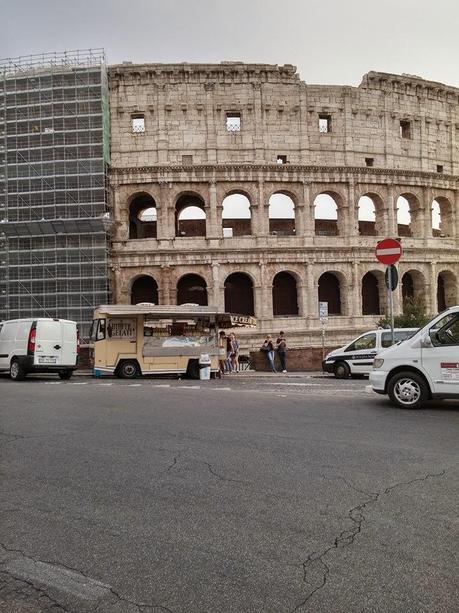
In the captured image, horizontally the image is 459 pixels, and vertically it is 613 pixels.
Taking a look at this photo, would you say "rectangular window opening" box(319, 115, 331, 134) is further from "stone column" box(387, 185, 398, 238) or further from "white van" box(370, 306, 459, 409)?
"white van" box(370, 306, 459, 409)

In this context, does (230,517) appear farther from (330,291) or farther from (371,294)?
(371,294)

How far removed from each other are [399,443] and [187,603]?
4378 millimetres

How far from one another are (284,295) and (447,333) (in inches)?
876

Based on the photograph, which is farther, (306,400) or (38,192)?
(38,192)

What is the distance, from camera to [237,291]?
3103 cm

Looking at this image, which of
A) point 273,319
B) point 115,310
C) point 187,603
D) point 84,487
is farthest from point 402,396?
point 273,319

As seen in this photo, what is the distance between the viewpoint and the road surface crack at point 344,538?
2.94 metres

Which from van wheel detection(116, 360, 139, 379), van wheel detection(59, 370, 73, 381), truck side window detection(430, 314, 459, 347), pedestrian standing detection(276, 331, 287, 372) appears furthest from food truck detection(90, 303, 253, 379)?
truck side window detection(430, 314, 459, 347)

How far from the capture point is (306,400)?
10695 mm

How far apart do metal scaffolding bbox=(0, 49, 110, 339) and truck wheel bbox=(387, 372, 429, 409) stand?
70.5 ft

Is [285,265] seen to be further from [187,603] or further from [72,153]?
[187,603]

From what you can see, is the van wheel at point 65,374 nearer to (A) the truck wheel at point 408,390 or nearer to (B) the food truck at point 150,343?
(B) the food truck at point 150,343

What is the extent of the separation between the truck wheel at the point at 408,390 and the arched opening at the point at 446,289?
25675mm

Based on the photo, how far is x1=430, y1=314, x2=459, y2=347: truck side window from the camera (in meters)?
8.99
